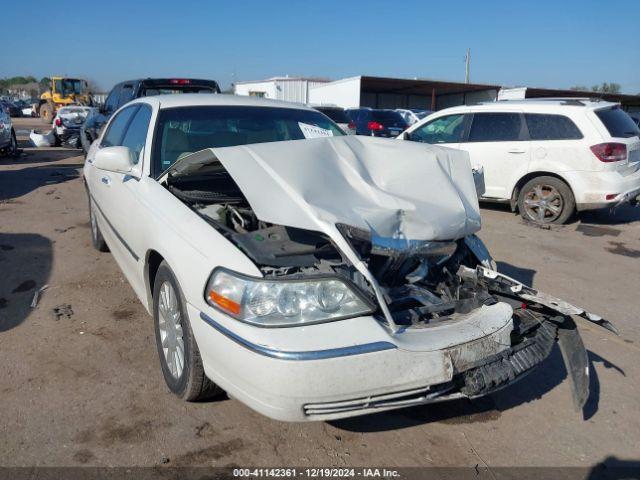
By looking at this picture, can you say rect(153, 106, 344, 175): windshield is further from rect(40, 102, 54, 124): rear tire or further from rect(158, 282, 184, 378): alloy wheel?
rect(40, 102, 54, 124): rear tire

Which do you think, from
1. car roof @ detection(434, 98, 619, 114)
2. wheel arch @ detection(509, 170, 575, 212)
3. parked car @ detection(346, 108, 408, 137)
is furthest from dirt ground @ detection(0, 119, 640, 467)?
parked car @ detection(346, 108, 408, 137)

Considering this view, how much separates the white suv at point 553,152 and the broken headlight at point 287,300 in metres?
6.14

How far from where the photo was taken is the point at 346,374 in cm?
216

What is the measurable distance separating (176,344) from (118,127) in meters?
2.77

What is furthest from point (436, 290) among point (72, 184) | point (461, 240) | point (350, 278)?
point (72, 184)

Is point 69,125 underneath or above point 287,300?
above

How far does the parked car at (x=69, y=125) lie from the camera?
16.5m

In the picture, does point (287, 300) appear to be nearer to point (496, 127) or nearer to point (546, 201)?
point (546, 201)

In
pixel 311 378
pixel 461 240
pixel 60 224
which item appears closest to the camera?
pixel 311 378

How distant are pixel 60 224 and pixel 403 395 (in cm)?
584

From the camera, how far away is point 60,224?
6711 millimetres

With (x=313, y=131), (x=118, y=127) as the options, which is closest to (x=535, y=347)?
(x=313, y=131)

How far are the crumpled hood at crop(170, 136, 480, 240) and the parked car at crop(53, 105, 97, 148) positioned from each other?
15221mm

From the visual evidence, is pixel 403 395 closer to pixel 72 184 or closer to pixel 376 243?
pixel 376 243
